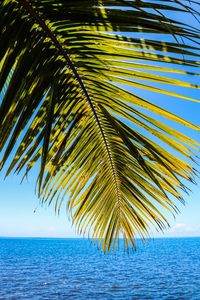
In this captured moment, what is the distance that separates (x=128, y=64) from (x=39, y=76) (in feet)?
1.05

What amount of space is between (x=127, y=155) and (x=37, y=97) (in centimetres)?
83

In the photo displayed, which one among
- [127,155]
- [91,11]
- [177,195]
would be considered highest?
[91,11]

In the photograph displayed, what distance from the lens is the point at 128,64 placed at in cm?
125

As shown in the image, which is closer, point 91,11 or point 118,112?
point 91,11

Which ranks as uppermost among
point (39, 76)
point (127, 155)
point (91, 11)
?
point (91, 11)

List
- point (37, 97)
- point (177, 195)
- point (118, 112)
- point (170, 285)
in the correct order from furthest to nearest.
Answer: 1. point (170, 285)
2. point (177, 195)
3. point (118, 112)
4. point (37, 97)

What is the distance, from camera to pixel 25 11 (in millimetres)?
1065

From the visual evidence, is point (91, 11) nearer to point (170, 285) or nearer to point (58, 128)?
point (58, 128)

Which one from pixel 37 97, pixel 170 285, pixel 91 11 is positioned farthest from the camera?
pixel 170 285

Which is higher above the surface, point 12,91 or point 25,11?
point 25,11

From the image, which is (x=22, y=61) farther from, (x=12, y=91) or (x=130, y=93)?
(x=130, y=93)

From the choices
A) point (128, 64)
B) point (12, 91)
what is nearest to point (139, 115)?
point (128, 64)

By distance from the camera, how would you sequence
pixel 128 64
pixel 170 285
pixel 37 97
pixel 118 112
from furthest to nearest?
pixel 170 285 → pixel 118 112 → pixel 128 64 → pixel 37 97

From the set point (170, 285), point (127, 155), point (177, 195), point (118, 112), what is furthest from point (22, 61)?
point (170, 285)
